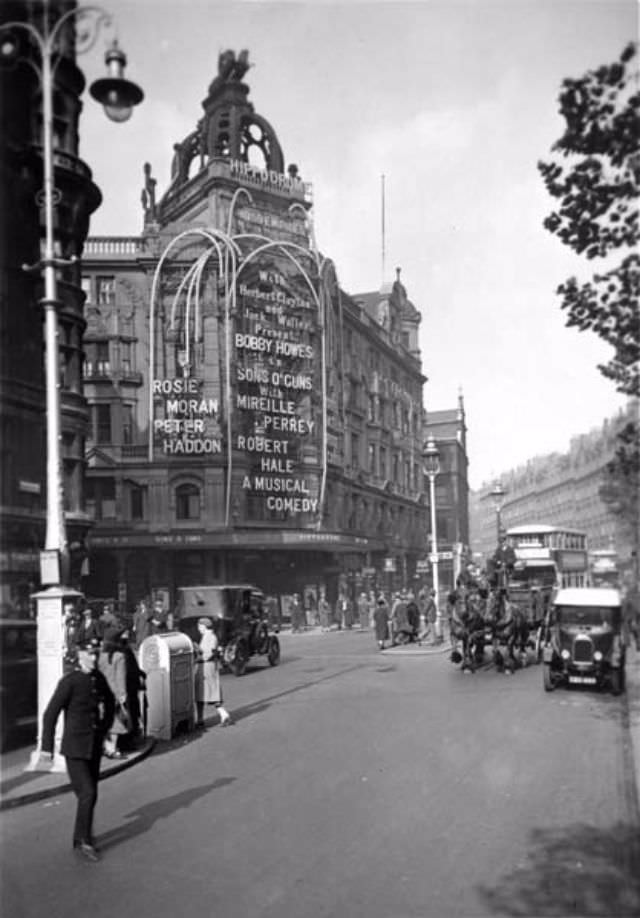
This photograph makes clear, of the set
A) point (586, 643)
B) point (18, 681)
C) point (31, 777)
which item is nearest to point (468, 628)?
point (586, 643)

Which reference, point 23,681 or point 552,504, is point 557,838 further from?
point 552,504

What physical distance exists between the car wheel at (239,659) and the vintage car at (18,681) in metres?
9.57

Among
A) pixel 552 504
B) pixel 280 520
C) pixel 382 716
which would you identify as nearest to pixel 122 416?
pixel 280 520

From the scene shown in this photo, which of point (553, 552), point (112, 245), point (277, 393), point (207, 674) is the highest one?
point (112, 245)

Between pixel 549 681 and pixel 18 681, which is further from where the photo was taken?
pixel 549 681

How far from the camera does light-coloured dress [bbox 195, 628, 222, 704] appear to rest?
44.5ft

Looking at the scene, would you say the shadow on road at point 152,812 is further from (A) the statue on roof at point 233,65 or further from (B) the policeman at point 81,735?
(A) the statue on roof at point 233,65

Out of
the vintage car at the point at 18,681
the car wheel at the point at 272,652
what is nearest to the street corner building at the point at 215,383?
the car wheel at the point at 272,652

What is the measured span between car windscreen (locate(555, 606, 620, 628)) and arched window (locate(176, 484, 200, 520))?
78.6 feet

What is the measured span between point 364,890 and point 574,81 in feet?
22.9

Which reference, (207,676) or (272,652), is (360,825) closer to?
(207,676)

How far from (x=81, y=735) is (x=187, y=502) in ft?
103

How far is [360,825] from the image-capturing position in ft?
25.2

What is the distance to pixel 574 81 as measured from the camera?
7.44 meters
